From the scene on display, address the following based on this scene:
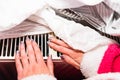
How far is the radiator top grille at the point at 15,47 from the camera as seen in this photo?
2.50 feet

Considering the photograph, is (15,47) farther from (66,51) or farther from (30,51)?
(66,51)

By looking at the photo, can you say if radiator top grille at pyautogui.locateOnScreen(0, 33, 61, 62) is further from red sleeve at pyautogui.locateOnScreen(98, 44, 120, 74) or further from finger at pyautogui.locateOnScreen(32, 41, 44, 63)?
red sleeve at pyautogui.locateOnScreen(98, 44, 120, 74)

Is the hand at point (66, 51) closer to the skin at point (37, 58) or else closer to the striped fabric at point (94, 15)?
the skin at point (37, 58)

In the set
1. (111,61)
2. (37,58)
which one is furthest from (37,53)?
(111,61)

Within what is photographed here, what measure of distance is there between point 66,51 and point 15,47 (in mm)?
165

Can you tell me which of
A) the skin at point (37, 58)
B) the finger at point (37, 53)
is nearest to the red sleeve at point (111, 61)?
the skin at point (37, 58)

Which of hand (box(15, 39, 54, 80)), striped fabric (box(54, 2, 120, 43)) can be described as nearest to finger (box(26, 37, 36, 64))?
hand (box(15, 39, 54, 80))

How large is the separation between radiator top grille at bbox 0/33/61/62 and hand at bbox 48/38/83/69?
0.02 metres

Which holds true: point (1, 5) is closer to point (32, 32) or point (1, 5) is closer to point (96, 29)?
point (32, 32)

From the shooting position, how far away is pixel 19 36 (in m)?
0.79

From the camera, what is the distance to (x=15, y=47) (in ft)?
2.55

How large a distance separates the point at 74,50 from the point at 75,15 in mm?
133

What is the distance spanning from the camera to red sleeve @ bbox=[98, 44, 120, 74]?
72cm

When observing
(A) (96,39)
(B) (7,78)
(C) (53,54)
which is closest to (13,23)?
(C) (53,54)
